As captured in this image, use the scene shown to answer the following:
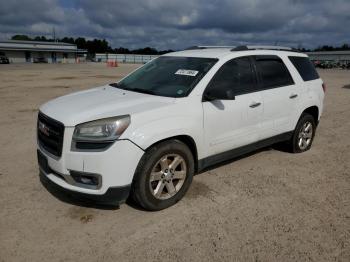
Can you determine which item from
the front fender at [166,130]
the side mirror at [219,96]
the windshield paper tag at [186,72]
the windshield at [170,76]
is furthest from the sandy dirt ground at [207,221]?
the windshield paper tag at [186,72]

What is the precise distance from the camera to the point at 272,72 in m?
5.09

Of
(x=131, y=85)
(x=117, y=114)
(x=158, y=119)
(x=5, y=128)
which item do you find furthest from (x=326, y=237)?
(x=5, y=128)

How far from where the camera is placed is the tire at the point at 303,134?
567cm

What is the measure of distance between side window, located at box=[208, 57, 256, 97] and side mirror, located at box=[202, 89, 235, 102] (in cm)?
4

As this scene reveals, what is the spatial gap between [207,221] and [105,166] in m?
1.25

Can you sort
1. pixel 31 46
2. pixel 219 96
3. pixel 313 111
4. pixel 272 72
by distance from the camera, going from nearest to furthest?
pixel 219 96 < pixel 272 72 < pixel 313 111 < pixel 31 46

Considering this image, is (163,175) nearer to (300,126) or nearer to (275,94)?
(275,94)

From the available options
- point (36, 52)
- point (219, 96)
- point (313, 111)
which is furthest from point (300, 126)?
point (36, 52)

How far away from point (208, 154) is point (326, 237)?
1.60 m

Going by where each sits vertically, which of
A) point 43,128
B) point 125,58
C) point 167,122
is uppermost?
point 125,58

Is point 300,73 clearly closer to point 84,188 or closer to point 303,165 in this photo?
point 303,165

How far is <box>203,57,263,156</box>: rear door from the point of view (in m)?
4.11

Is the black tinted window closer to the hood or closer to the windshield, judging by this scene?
the windshield

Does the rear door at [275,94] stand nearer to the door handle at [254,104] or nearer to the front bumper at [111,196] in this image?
the door handle at [254,104]
